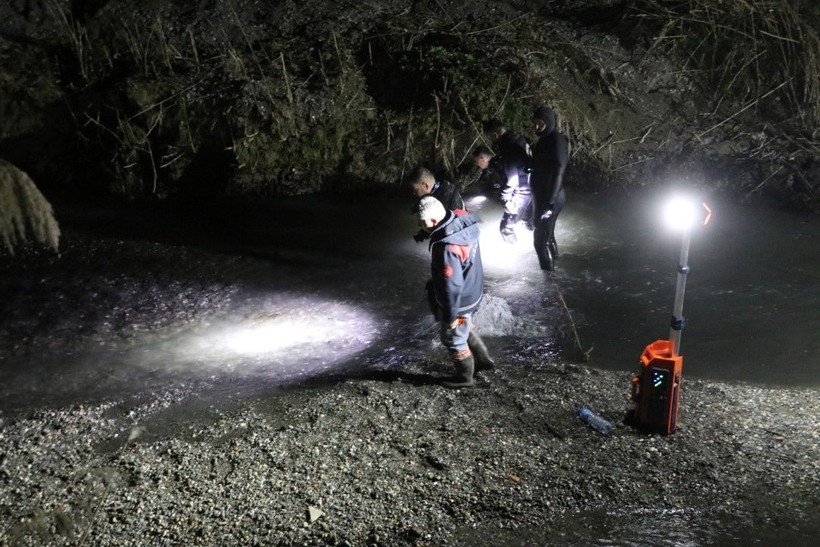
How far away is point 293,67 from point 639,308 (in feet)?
25.1

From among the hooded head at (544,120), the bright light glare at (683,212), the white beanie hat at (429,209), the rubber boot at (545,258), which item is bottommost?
the rubber boot at (545,258)

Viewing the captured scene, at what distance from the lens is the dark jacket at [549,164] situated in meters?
7.21

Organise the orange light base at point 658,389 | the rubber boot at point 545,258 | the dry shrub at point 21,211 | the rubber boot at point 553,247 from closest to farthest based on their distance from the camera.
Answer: the orange light base at point 658,389
the dry shrub at point 21,211
the rubber boot at point 545,258
the rubber boot at point 553,247

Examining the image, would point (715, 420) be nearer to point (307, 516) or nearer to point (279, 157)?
point (307, 516)

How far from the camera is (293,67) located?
1154 centimetres

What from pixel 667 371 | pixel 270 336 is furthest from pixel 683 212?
pixel 270 336

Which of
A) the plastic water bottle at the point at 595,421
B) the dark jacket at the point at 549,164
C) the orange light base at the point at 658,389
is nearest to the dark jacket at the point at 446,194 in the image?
the dark jacket at the point at 549,164

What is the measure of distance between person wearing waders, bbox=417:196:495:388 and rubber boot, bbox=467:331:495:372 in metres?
0.24

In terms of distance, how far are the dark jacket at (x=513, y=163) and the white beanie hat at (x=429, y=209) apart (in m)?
2.86

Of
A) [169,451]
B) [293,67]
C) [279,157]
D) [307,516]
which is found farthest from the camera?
[293,67]

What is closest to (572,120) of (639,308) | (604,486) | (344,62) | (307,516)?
(344,62)

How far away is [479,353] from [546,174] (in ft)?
8.91

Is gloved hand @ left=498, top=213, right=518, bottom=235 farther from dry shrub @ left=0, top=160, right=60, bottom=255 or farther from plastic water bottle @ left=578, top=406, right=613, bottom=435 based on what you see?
dry shrub @ left=0, top=160, right=60, bottom=255

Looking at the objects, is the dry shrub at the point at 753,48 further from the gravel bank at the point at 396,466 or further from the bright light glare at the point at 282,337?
the bright light glare at the point at 282,337
